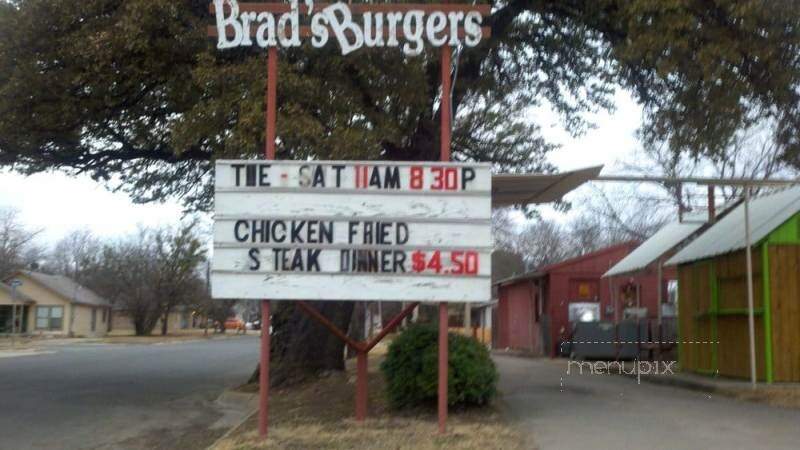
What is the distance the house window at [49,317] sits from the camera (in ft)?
219

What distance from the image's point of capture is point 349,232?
9.95 meters

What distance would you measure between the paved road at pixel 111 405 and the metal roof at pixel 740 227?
9.11 meters

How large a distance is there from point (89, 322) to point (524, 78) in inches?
2476

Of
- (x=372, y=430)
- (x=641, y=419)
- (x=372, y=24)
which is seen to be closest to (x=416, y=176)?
(x=372, y=24)

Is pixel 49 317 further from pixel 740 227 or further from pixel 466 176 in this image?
pixel 466 176

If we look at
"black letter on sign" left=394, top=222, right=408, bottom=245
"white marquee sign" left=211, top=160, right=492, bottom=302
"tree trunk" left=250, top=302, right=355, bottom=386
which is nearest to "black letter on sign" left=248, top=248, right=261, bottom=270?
"white marquee sign" left=211, top=160, right=492, bottom=302

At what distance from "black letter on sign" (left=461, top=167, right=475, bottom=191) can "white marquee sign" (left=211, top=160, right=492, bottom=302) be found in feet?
0.05

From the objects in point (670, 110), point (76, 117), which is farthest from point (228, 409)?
point (670, 110)

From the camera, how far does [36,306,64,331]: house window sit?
6675 centimetres

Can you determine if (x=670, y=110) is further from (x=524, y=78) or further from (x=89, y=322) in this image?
(x=89, y=322)

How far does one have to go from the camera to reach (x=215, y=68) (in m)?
12.9

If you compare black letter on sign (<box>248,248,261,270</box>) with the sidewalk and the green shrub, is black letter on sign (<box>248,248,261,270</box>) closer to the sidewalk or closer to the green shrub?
the green shrub

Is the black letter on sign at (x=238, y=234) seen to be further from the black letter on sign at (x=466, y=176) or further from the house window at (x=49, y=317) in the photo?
the house window at (x=49, y=317)

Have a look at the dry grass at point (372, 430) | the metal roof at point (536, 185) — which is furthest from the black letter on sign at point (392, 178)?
the dry grass at point (372, 430)
